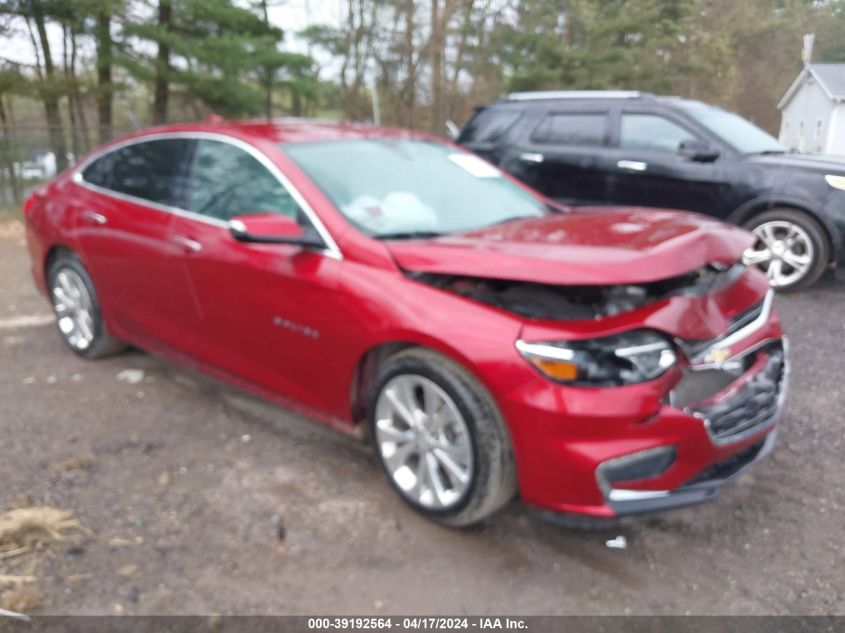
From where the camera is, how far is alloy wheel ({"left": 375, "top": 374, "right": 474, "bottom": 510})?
2.75 meters

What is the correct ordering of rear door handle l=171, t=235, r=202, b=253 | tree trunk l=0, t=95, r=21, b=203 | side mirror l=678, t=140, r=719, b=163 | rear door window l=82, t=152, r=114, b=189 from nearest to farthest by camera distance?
rear door handle l=171, t=235, r=202, b=253 → rear door window l=82, t=152, r=114, b=189 → side mirror l=678, t=140, r=719, b=163 → tree trunk l=0, t=95, r=21, b=203

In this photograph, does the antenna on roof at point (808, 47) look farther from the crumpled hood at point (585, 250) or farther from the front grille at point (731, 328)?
the front grille at point (731, 328)

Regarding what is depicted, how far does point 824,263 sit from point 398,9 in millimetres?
14381

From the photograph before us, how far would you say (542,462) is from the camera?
2.53m

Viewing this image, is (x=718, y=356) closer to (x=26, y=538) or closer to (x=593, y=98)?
(x=26, y=538)

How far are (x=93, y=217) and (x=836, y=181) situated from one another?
222 inches

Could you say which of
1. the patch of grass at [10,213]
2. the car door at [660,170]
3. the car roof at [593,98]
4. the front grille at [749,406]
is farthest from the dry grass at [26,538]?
the patch of grass at [10,213]

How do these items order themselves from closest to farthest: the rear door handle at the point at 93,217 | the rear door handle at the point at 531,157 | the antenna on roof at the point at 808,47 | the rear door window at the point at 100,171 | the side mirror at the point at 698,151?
the rear door handle at the point at 93,217 → the rear door window at the point at 100,171 → the antenna on roof at the point at 808,47 → the side mirror at the point at 698,151 → the rear door handle at the point at 531,157

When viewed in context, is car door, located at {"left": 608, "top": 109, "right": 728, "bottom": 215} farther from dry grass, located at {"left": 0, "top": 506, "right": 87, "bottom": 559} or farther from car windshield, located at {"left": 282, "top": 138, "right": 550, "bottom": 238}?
dry grass, located at {"left": 0, "top": 506, "right": 87, "bottom": 559}

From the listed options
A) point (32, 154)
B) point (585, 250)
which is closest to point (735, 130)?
point (585, 250)

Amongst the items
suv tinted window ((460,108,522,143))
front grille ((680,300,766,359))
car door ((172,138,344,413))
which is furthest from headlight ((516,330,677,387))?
suv tinted window ((460,108,522,143))

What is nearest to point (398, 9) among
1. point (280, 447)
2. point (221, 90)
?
point (221, 90)

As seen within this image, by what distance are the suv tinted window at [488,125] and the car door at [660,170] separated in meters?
1.28

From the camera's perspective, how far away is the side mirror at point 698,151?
20.8 ft
